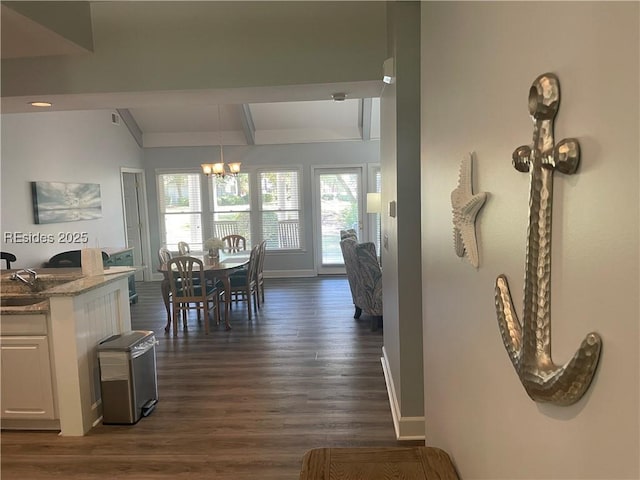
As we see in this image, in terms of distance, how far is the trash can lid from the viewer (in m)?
3.25

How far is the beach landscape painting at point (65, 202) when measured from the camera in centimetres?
552

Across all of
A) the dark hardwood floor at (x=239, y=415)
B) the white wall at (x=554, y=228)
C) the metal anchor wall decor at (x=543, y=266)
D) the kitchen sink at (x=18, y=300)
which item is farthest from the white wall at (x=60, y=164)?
the metal anchor wall decor at (x=543, y=266)

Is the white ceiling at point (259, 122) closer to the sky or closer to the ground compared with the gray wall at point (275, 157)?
closer to the sky

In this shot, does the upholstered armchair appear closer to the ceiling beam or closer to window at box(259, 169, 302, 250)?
the ceiling beam

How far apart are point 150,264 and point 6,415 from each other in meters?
5.66

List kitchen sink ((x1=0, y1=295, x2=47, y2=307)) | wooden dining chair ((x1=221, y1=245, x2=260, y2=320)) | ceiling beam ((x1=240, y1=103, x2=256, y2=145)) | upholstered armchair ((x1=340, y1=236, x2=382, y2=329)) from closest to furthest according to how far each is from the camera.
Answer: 1. kitchen sink ((x1=0, y1=295, x2=47, y2=307))
2. upholstered armchair ((x1=340, y1=236, x2=382, y2=329))
3. wooden dining chair ((x1=221, y1=245, x2=260, y2=320))
4. ceiling beam ((x1=240, y1=103, x2=256, y2=145))

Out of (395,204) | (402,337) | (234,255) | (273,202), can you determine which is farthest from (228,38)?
(273,202)

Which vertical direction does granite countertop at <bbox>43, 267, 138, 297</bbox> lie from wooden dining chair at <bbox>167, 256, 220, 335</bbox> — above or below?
above

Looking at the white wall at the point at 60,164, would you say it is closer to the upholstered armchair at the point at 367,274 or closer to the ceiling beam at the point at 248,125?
the ceiling beam at the point at 248,125

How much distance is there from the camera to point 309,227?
8.75 m

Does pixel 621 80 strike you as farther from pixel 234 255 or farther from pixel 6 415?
pixel 234 255

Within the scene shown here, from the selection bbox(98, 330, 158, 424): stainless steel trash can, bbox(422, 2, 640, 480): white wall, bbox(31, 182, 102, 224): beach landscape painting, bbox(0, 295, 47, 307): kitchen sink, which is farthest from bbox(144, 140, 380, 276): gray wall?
bbox(422, 2, 640, 480): white wall

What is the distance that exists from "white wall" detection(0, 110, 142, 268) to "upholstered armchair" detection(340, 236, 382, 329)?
3.62m

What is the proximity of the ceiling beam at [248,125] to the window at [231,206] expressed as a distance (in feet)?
2.20
